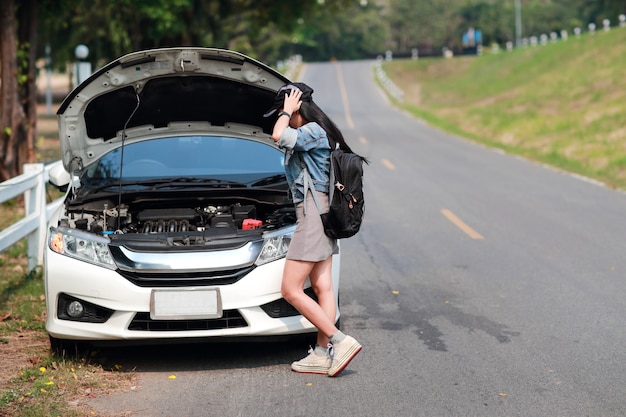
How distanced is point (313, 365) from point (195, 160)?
239cm

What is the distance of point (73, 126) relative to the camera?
263 inches

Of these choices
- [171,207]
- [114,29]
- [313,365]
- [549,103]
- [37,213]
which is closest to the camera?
[313,365]

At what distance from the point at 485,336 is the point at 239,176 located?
226 centimetres

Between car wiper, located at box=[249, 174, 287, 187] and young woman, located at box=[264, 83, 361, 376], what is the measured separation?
1315 mm

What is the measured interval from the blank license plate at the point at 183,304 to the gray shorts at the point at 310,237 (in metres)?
0.55

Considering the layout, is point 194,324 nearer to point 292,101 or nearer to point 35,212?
point 292,101

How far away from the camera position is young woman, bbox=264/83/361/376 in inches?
219

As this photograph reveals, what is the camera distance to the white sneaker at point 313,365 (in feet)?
18.7

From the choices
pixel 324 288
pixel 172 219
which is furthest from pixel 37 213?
pixel 324 288

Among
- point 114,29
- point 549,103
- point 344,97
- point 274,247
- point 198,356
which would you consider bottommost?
point 198,356

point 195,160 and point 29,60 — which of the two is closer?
point 195,160

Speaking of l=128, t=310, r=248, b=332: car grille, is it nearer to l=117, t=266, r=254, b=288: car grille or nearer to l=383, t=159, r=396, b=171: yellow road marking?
l=117, t=266, r=254, b=288: car grille

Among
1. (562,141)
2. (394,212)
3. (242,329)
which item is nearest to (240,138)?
(242,329)

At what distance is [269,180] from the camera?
711 centimetres
